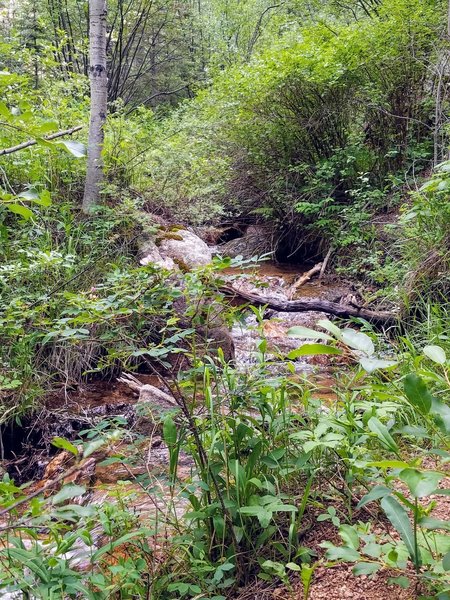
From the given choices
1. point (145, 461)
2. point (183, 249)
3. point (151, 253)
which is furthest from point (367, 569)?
point (183, 249)

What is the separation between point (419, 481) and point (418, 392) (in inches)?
5.8

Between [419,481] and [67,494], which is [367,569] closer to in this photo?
[419,481]

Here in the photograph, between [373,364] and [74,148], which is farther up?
[74,148]

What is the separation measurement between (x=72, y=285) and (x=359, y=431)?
113 inches

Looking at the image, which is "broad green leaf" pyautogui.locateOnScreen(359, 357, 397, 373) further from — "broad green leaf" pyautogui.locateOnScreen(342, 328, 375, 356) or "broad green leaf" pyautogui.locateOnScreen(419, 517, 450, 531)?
"broad green leaf" pyautogui.locateOnScreen(419, 517, 450, 531)

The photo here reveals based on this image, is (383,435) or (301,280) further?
(301,280)

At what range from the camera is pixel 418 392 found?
0.75 m

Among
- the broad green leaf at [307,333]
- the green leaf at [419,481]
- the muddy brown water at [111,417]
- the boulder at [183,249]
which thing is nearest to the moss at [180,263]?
the boulder at [183,249]

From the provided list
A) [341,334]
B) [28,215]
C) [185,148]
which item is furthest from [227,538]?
[185,148]

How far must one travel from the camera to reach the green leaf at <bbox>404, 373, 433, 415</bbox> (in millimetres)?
745

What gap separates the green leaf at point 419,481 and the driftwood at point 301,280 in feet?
15.9

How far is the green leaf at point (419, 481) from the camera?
0.65 metres

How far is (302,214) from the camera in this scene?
22.6 ft

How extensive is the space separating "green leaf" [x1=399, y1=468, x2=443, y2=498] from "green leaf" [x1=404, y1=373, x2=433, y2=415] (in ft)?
0.36
